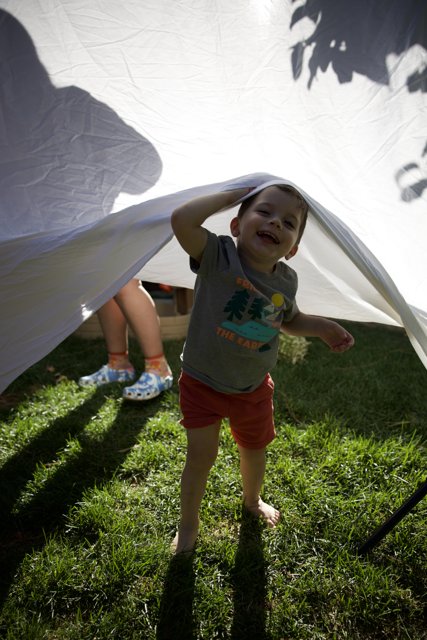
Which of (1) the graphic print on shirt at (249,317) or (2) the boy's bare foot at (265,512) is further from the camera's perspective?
(2) the boy's bare foot at (265,512)

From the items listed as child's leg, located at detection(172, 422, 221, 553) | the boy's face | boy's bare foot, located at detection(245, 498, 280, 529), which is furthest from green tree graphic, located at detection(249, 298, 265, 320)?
boy's bare foot, located at detection(245, 498, 280, 529)

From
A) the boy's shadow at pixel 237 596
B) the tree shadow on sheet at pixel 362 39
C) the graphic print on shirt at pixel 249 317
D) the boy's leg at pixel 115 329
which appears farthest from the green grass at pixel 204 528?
the tree shadow on sheet at pixel 362 39

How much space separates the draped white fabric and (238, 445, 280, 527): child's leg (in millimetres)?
597

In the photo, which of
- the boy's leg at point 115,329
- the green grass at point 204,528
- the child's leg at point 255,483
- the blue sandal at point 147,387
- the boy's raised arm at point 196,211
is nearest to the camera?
the boy's raised arm at point 196,211

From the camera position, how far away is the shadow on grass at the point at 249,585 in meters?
1.14

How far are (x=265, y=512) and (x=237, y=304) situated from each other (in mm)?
740

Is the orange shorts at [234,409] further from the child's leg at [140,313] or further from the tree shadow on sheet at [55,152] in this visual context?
the child's leg at [140,313]

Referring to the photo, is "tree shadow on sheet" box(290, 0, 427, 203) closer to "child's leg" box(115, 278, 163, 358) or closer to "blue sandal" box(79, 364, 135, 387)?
"child's leg" box(115, 278, 163, 358)

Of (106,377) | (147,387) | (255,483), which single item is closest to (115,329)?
(106,377)

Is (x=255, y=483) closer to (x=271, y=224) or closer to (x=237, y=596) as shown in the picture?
(x=237, y=596)

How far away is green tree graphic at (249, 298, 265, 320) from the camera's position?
124 centimetres

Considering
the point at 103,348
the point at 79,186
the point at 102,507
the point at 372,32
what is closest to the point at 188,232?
the point at 79,186

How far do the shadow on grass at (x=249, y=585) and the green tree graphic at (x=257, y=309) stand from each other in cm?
70

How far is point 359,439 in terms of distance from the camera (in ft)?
6.12
